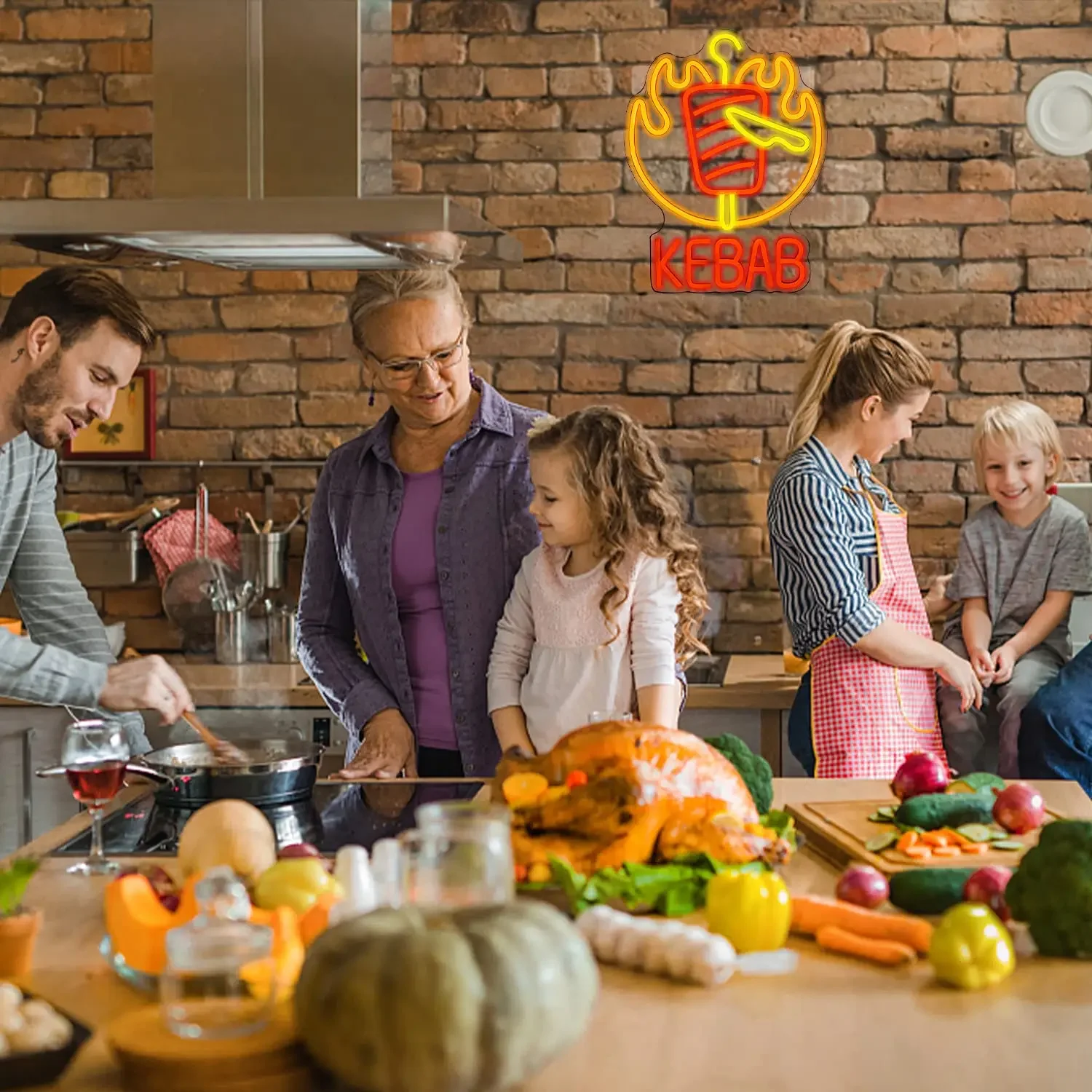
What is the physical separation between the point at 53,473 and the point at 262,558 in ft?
5.00

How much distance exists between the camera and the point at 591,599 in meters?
2.59

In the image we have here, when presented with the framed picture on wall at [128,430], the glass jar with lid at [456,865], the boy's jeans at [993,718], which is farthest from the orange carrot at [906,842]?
the framed picture on wall at [128,430]

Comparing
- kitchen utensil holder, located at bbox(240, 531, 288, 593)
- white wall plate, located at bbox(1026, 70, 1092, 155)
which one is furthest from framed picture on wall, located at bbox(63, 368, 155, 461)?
white wall plate, located at bbox(1026, 70, 1092, 155)

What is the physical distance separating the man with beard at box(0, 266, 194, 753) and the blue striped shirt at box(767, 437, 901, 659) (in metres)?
1.30

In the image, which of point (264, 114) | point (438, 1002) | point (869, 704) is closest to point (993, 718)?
point (869, 704)

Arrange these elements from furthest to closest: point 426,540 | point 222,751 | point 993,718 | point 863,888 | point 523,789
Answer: point 993,718, point 426,540, point 222,751, point 523,789, point 863,888

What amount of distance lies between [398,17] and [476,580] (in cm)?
238

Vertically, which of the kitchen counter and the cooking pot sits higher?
the cooking pot

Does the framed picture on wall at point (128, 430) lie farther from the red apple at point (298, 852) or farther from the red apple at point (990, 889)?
the red apple at point (990, 889)

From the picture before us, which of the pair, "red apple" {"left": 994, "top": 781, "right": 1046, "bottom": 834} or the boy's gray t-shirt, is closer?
"red apple" {"left": 994, "top": 781, "right": 1046, "bottom": 834}

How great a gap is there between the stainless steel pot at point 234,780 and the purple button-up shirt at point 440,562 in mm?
432

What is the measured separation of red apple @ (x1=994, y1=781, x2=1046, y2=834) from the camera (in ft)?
6.16

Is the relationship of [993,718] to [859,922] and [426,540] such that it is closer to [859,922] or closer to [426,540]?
[426,540]

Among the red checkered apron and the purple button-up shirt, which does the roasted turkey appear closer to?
the purple button-up shirt
